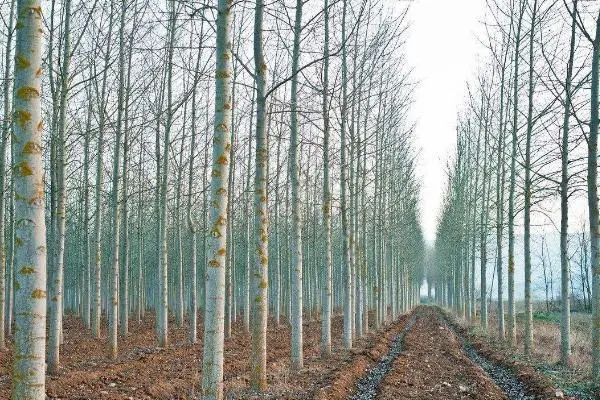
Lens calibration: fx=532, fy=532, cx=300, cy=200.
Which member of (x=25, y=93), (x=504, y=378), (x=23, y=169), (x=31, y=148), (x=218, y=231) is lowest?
(x=504, y=378)

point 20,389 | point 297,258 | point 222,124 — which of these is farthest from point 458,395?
point 20,389

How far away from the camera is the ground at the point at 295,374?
25.5 feet

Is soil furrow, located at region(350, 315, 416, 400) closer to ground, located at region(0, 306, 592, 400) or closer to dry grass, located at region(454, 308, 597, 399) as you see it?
ground, located at region(0, 306, 592, 400)

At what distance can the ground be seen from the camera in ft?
25.5

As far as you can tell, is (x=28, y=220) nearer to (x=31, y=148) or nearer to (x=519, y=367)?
(x=31, y=148)

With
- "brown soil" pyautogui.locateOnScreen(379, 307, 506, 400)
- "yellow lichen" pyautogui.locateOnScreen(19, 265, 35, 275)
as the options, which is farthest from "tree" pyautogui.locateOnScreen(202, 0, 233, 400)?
"brown soil" pyautogui.locateOnScreen(379, 307, 506, 400)

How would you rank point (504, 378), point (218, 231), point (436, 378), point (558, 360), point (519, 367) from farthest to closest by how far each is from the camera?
point (558, 360)
point (519, 367)
point (504, 378)
point (436, 378)
point (218, 231)

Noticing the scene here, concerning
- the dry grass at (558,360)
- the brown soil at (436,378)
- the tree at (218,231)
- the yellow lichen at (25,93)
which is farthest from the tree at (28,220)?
the dry grass at (558,360)

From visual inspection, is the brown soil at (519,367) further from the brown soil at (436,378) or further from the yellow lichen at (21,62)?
the yellow lichen at (21,62)

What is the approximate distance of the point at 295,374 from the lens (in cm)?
959

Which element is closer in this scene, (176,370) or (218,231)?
(218,231)

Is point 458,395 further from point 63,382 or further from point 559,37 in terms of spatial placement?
point 559,37

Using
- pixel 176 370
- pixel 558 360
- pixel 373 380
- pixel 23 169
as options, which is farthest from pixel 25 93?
pixel 558 360

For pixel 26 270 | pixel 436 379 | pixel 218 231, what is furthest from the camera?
pixel 436 379
